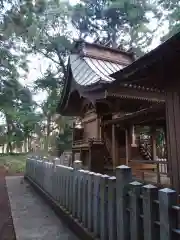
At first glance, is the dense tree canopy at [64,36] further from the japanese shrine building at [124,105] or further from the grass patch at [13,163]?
the japanese shrine building at [124,105]

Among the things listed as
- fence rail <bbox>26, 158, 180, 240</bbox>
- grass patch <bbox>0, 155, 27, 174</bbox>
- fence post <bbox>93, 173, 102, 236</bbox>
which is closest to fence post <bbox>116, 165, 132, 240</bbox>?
fence rail <bbox>26, 158, 180, 240</bbox>

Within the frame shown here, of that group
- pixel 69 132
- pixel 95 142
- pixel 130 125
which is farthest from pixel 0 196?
pixel 69 132

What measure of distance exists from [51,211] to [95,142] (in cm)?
312

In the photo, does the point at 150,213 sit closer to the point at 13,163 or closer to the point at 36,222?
the point at 36,222

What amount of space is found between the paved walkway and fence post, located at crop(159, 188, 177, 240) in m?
2.01

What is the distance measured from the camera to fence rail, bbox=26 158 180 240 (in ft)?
5.57

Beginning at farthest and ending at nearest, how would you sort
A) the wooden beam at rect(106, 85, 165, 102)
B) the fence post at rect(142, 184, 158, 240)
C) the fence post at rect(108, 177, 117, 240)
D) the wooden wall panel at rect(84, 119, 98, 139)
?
the wooden wall panel at rect(84, 119, 98, 139) < the wooden beam at rect(106, 85, 165, 102) < the fence post at rect(108, 177, 117, 240) < the fence post at rect(142, 184, 158, 240)

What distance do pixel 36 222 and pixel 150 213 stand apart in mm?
A: 2923

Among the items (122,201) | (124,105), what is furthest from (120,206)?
(124,105)

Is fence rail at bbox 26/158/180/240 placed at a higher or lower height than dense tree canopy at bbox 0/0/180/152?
lower

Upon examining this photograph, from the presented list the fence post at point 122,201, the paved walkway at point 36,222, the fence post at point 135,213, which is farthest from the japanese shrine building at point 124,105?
the paved walkway at point 36,222

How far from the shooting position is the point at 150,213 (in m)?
1.87

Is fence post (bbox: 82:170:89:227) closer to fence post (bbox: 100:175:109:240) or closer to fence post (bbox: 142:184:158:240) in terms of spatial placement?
fence post (bbox: 100:175:109:240)

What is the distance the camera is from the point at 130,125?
7.30m
